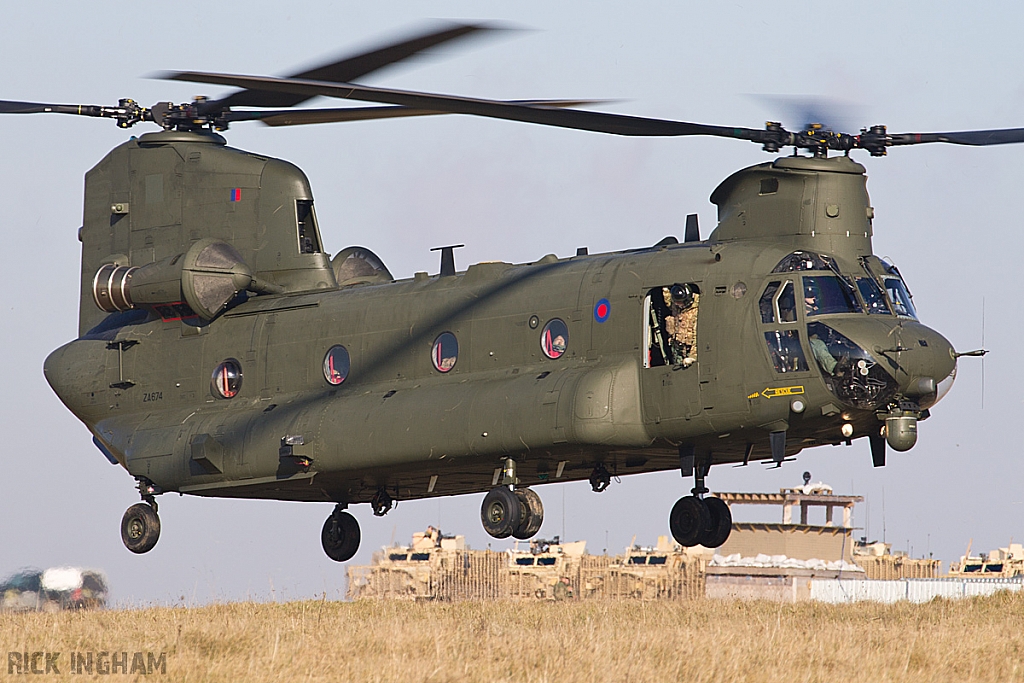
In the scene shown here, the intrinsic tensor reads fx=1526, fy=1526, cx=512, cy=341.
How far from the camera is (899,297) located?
18.3 meters

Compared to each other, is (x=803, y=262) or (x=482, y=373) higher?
(x=803, y=262)

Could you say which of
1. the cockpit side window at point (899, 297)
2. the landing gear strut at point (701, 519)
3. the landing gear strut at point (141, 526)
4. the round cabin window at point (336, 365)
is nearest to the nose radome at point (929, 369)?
the cockpit side window at point (899, 297)

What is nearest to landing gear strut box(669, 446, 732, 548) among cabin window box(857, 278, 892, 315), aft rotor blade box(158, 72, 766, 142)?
cabin window box(857, 278, 892, 315)

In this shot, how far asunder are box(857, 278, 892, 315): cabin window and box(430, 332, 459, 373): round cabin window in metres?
5.18

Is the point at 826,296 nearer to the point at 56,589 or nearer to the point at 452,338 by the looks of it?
the point at 452,338

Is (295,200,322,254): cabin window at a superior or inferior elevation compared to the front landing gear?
superior

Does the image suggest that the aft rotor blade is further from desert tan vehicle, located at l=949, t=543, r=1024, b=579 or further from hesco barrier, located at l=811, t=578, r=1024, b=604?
desert tan vehicle, located at l=949, t=543, r=1024, b=579

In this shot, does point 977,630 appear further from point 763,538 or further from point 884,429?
point 763,538

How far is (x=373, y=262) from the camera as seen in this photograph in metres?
23.4

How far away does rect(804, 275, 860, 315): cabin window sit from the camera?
17.5 m

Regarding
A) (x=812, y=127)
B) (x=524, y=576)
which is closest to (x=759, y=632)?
(x=812, y=127)

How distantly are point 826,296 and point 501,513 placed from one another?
4720mm

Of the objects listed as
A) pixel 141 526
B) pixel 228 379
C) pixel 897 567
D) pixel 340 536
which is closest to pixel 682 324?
pixel 228 379

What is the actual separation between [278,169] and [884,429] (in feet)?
32.9
